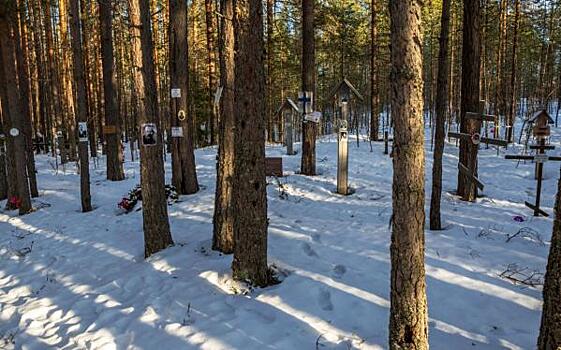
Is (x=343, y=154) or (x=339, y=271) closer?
(x=339, y=271)

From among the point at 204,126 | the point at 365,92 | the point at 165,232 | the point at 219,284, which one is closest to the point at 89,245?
the point at 165,232

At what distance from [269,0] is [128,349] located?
17.0 metres

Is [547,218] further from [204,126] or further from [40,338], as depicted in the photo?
[204,126]

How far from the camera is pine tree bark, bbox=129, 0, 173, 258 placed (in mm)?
6355

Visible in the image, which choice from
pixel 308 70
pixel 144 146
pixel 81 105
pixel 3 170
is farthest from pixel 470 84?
pixel 3 170

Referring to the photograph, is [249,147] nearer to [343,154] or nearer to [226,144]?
[226,144]

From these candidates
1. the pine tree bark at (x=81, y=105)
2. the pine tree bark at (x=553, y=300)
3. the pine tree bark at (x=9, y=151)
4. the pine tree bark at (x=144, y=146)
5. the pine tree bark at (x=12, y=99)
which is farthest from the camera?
the pine tree bark at (x=9, y=151)

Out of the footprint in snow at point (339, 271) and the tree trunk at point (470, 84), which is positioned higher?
the tree trunk at point (470, 84)

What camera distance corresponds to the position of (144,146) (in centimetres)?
647

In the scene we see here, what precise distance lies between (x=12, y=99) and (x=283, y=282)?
28.9ft

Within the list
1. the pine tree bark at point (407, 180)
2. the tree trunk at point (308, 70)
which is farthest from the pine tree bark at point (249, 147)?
the tree trunk at point (308, 70)

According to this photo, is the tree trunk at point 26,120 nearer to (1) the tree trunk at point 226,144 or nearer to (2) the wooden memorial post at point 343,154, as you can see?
(1) the tree trunk at point 226,144

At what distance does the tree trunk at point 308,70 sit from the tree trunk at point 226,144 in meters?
5.40

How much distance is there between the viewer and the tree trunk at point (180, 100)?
31.2 feet
